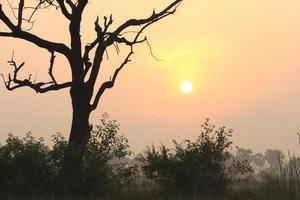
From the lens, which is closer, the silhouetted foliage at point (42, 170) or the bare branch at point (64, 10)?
the silhouetted foliage at point (42, 170)

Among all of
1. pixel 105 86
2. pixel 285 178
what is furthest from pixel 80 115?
pixel 285 178

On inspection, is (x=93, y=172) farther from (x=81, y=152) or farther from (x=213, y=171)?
(x=213, y=171)

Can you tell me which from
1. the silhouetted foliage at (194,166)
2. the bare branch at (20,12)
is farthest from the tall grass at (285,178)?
the bare branch at (20,12)

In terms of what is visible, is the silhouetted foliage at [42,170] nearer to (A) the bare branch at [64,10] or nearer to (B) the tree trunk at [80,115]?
(B) the tree trunk at [80,115]

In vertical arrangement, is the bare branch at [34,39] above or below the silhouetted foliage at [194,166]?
above

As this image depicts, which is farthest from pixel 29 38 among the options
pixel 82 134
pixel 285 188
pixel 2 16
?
pixel 285 188

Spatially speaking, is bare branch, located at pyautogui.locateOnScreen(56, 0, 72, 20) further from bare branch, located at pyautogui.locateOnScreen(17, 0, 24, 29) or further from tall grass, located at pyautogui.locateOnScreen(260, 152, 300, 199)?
tall grass, located at pyautogui.locateOnScreen(260, 152, 300, 199)

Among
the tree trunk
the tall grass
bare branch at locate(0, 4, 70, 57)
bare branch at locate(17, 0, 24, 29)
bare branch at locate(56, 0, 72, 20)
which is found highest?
bare branch at locate(56, 0, 72, 20)

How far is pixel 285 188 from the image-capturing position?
17.2m

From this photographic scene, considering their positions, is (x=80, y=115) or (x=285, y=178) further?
(x=80, y=115)

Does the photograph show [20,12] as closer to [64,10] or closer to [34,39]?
[34,39]

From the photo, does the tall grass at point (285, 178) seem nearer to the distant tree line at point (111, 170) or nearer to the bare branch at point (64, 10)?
the distant tree line at point (111, 170)

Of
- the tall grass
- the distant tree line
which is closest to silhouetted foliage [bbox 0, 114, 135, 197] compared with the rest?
the distant tree line

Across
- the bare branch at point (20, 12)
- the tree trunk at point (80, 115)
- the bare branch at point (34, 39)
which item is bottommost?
the tree trunk at point (80, 115)
